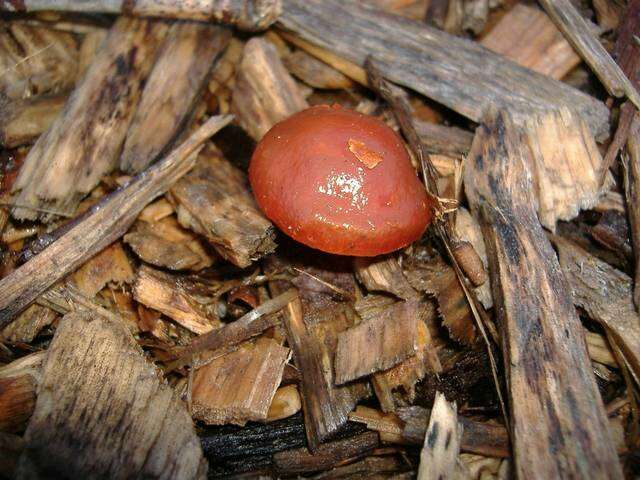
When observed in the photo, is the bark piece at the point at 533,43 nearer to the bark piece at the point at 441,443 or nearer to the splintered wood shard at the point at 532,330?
the splintered wood shard at the point at 532,330

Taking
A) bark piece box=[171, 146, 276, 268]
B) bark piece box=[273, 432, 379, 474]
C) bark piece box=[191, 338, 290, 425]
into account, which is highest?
bark piece box=[171, 146, 276, 268]

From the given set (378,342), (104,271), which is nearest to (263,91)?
(104,271)

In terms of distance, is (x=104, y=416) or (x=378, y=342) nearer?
(x=104, y=416)

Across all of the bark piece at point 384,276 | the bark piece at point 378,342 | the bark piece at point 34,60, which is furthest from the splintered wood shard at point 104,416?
the bark piece at point 34,60

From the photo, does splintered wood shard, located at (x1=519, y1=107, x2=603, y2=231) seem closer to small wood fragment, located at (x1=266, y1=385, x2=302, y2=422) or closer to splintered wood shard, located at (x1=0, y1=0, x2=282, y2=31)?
small wood fragment, located at (x1=266, y1=385, x2=302, y2=422)

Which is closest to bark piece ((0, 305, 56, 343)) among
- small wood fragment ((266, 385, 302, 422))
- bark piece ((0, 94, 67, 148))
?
bark piece ((0, 94, 67, 148))

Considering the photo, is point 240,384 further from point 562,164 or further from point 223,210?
point 562,164

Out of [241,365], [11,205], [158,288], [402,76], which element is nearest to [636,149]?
[402,76]
